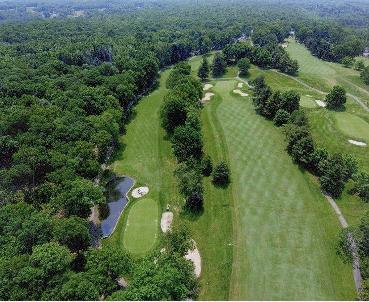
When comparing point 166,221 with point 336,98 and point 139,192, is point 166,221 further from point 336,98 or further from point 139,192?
point 336,98

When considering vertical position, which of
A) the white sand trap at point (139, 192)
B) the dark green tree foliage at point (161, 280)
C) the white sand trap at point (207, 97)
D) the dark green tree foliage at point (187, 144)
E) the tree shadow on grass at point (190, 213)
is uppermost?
the dark green tree foliage at point (161, 280)

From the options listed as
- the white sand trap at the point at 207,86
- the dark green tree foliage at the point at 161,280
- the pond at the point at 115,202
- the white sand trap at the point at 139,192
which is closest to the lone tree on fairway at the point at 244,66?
the white sand trap at the point at 207,86

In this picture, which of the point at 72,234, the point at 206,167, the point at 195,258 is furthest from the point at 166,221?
the point at 72,234

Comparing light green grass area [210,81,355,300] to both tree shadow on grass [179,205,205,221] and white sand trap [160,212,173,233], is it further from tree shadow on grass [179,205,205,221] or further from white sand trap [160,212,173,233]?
white sand trap [160,212,173,233]

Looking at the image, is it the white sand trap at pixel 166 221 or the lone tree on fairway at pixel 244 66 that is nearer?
the white sand trap at pixel 166 221

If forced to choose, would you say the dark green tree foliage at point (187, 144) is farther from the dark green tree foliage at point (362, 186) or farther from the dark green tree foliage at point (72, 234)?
the dark green tree foliage at point (362, 186)

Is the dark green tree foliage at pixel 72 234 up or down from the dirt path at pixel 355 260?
up
